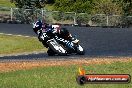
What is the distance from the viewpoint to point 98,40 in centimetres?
3169

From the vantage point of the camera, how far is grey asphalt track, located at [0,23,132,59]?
24312mm

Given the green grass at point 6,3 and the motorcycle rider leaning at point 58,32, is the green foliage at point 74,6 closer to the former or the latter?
the green grass at point 6,3

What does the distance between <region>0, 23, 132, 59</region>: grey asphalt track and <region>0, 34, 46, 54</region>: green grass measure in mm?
2789

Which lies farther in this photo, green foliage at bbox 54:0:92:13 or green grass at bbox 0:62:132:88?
green foliage at bbox 54:0:92:13

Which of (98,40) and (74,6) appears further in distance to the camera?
(74,6)

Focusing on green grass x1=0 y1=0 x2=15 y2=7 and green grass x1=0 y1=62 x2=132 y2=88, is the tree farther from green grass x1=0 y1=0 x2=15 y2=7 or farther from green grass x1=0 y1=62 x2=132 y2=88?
green grass x1=0 y1=62 x2=132 y2=88

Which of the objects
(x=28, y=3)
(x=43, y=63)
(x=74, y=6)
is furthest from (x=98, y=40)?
(x=74, y=6)

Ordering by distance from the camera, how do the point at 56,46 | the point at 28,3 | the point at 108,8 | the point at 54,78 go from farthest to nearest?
the point at 28,3, the point at 108,8, the point at 56,46, the point at 54,78

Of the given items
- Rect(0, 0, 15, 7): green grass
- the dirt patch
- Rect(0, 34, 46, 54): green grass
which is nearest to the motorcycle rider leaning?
the dirt patch

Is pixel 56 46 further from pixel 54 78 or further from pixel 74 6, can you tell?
pixel 74 6

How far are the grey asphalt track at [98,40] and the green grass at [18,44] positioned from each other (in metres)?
2.79

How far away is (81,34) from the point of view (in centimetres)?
3541

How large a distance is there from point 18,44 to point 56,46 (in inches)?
405

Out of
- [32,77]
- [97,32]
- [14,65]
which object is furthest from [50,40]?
[97,32]
